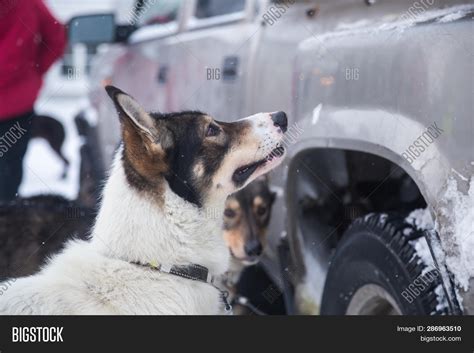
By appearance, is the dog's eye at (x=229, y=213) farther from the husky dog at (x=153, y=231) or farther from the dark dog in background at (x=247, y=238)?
the husky dog at (x=153, y=231)

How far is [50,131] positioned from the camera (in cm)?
648

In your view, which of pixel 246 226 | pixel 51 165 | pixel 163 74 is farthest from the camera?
pixel 51 165

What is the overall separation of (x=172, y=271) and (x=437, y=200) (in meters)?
1.04

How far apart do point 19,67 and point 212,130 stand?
6.33 feet

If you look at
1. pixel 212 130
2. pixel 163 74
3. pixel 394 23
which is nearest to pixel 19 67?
pixel 163 74

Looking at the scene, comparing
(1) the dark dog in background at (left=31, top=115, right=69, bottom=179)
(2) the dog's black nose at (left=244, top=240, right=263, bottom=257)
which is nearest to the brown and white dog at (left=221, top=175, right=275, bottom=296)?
(2) the dog's black nose at (left=244, top=240, right=263, bottom=257)

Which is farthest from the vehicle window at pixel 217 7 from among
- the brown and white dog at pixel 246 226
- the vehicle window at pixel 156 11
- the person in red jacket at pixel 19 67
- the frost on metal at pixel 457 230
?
the frost on metal at pixel 457 230

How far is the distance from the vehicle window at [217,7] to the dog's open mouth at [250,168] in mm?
1389

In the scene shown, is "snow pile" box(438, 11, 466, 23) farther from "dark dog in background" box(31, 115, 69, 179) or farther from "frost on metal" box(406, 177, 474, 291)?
"dark dog in background" box(31, 115, 69, 179)

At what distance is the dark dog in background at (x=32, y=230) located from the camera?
3.77m

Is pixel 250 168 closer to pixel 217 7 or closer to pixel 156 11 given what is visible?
pixel 217 7

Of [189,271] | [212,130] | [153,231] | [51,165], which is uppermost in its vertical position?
[212,130]

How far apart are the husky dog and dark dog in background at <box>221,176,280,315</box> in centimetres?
124

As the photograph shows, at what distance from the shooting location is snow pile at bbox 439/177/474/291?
232cm
